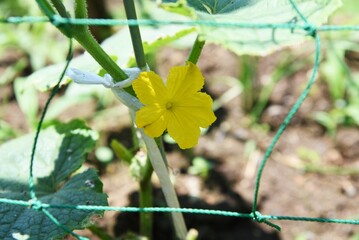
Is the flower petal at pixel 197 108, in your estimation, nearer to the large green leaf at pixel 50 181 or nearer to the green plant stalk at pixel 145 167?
the green plant stalk at pixel 145 167

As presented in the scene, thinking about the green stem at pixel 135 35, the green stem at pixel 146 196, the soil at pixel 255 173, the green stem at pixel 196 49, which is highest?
the soil at pixel 255 173

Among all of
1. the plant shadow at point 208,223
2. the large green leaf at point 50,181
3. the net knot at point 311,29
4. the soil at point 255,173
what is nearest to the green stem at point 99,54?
the large green leaf at point 50,181

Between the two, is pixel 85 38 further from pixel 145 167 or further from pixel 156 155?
pixel 145 167

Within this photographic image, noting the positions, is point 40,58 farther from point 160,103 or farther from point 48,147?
point 160,103

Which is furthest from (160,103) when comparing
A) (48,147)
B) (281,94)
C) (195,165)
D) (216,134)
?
(281,94)

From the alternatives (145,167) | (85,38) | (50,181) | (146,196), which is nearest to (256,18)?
(85,38)

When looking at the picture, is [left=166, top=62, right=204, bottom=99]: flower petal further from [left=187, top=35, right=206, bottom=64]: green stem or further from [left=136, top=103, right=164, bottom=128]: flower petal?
[left=187, top=35, right=206, bottom=64]: green stem
